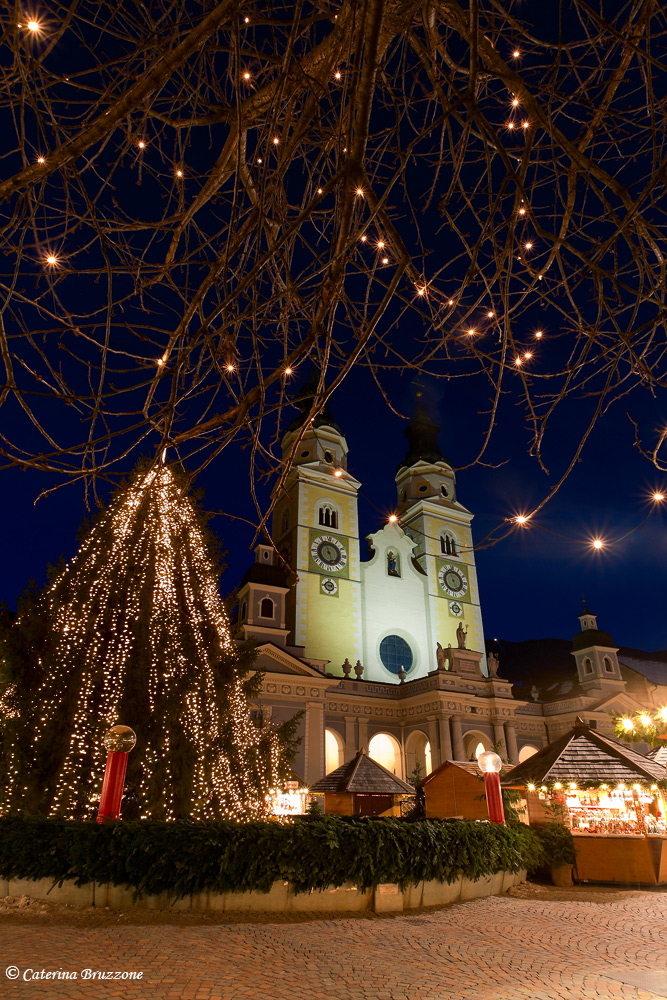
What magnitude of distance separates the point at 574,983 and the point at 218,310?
5582mm

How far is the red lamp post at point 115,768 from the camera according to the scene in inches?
295

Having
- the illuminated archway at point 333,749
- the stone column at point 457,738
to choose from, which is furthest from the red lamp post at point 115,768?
the stone column at point 457,738

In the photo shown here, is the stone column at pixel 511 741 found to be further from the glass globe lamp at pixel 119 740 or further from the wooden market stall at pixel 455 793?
the glass globe lamp at pixel 119 740

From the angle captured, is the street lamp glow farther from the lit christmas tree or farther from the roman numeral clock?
the roman numeral clock

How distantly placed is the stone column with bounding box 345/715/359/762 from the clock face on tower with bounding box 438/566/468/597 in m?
10.8

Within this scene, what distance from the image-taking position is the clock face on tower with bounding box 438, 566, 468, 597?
35.6 meters

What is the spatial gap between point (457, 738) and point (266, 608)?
10.4 metres

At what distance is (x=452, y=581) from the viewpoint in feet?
118

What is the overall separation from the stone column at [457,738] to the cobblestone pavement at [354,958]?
2028 cm

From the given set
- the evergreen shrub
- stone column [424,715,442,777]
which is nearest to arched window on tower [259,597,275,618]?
stone column [424,715,442,777]

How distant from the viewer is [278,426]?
9.67 feet

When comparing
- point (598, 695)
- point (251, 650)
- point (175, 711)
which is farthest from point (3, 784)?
point (598, 695)

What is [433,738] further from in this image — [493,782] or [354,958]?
[354,958]

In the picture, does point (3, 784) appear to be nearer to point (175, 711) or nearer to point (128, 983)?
point (175, 711)
